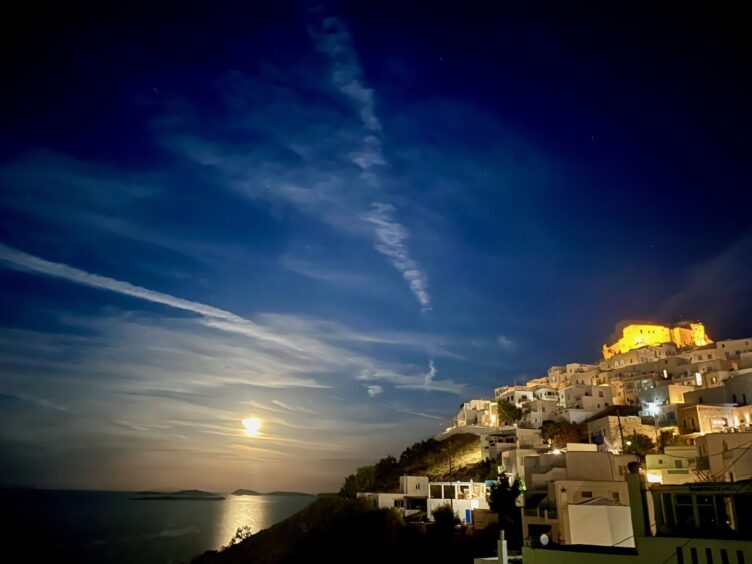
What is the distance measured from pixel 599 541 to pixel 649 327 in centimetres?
6745

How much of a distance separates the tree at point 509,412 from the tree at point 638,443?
16.9 m

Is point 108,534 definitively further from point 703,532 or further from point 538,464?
point 703,532

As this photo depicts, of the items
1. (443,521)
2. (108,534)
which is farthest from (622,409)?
(108,534)

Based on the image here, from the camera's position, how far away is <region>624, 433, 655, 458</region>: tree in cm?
4109

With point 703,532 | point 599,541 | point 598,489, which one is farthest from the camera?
point 598,489

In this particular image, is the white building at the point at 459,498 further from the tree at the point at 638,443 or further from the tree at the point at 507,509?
the tree at the point at 638,443

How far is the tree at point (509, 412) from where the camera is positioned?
2345 inches

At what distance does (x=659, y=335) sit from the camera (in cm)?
8050

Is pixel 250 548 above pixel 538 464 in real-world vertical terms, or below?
below

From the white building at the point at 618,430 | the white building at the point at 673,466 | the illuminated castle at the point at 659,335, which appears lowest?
the white building at the point at 673,466

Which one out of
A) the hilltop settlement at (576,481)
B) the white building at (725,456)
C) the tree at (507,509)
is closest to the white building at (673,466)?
the hilltop settlement at (576,481)

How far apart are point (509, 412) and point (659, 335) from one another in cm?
3571

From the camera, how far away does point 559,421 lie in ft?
179

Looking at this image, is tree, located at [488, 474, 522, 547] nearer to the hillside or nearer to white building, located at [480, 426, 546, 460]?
the hillside
